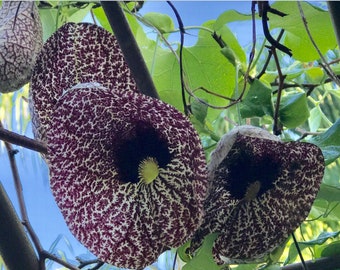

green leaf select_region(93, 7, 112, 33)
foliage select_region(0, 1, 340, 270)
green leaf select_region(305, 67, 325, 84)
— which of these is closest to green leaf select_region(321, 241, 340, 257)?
foliage select_region(0, 1, 340, 270)

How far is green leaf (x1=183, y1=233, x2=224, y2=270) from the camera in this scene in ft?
1.19

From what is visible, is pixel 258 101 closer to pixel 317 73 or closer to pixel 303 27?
pixel 303 27

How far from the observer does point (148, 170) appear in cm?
37

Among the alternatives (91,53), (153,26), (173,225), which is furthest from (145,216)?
(153,26)

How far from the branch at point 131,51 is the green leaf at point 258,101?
0.07 m

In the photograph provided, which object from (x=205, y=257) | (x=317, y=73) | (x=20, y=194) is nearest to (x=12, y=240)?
(x=20, y=194)

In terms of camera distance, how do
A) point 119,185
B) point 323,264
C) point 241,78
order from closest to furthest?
point 119,185, point 323,264, point 241,78

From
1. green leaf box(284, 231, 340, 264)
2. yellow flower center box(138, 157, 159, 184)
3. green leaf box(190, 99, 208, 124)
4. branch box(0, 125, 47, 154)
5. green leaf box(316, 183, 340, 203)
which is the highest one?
branch box(0, 125, 47, 154)

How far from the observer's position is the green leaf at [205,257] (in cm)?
36

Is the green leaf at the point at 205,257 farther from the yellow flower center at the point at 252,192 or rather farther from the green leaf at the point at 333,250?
the green leaf at the point at 333,250

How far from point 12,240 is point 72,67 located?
18 centimetres

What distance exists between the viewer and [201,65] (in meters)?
0.61

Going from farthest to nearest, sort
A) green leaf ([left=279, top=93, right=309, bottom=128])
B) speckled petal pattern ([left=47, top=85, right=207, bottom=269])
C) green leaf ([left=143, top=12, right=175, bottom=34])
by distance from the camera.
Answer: green leaf ([left=143, top=12, right=175, bottom=34])
green leaf ([left=279, top=93, right=309, bottom=128])
speckled petal pattern ([left=47, top=85, right=207, bottom=269])

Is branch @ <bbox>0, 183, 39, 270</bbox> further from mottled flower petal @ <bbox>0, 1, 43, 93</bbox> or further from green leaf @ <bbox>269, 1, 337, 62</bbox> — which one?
green leaf @ <bbox>269, 1, 337, 62</bbox>
